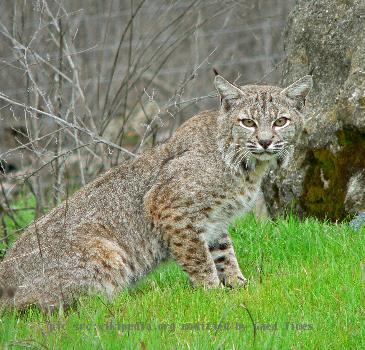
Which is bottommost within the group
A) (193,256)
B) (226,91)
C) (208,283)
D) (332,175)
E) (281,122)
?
(208,283)

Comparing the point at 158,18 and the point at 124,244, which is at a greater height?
the point at 158,18

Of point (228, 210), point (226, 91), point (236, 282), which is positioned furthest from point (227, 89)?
point (236, 282)

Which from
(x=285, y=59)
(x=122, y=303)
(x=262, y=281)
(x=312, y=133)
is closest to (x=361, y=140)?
(x=312, y=133)

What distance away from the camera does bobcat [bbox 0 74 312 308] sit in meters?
6.34

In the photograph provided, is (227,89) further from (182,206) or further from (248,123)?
(182,206)

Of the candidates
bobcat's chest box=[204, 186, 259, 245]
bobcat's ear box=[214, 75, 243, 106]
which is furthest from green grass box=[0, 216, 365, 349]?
bobcat's ear box=[214, 75, 243, 106]

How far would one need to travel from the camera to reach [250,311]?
18.0ft

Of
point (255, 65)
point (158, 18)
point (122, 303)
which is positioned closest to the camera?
point (122, 303)

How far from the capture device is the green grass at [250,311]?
490cm

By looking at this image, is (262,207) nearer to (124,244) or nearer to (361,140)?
(361,140)

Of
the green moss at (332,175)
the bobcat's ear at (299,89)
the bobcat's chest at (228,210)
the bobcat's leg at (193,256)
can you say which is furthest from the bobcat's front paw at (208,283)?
the green moss at (332,175)

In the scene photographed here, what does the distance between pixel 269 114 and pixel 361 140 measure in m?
1.34

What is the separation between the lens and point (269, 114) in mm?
6477

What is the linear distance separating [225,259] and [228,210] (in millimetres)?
425
